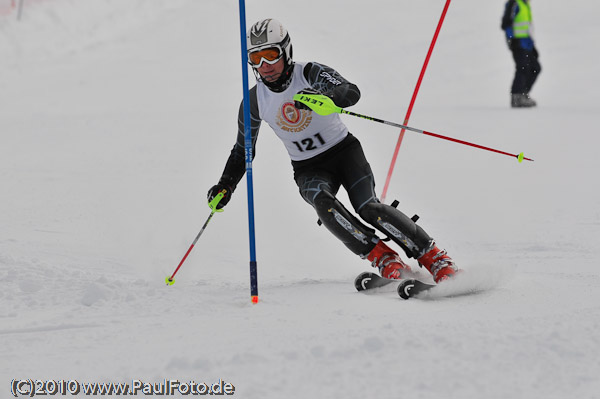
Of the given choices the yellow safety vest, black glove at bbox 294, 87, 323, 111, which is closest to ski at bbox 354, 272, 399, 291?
black glove at bbox 294, 87, 323, 111

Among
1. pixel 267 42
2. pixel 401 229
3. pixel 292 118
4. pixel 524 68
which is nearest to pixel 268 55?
pixel 267 42

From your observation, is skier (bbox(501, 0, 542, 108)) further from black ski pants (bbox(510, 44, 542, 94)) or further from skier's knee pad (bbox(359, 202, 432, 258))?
skier's knee pad (bbox(359, 202, 432, 258))

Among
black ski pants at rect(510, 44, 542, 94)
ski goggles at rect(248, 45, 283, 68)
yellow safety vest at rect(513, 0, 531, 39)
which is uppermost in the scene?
yellow safety vest at rect(513, 0, 531, 39)

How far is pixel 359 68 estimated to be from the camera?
1460cm

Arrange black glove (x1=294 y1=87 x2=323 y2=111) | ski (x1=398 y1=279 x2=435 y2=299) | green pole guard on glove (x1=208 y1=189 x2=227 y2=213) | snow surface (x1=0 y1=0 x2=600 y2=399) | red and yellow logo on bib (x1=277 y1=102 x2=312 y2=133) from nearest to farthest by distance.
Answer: snow surface (x1=0 y1=0 x2=600 y2=399) → ski (x1=398 y1=279 x2=435 y2=299) → black glove (x1=294 y1=87 x2=323 y2=111) → red and yellow logo on bib (x1=277 y1=102 x2=312 y2=133) → green pole guard on glove (x1=208 y1=189 x2=227 y2=213)

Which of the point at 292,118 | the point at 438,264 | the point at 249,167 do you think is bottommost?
the point at 438,264

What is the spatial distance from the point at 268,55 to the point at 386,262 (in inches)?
53.8

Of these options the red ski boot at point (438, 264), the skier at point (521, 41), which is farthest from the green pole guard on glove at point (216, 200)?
the skier at point (521, 41)

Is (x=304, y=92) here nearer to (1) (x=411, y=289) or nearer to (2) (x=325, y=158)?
(2) (x=325, y=158)

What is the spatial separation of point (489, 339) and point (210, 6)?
17.7 meters

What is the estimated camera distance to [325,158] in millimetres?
4348

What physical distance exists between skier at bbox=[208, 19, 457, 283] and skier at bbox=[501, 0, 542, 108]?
7758 millimetres

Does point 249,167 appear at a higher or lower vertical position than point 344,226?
higher

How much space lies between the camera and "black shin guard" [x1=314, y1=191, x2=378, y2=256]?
4020 millimetres
